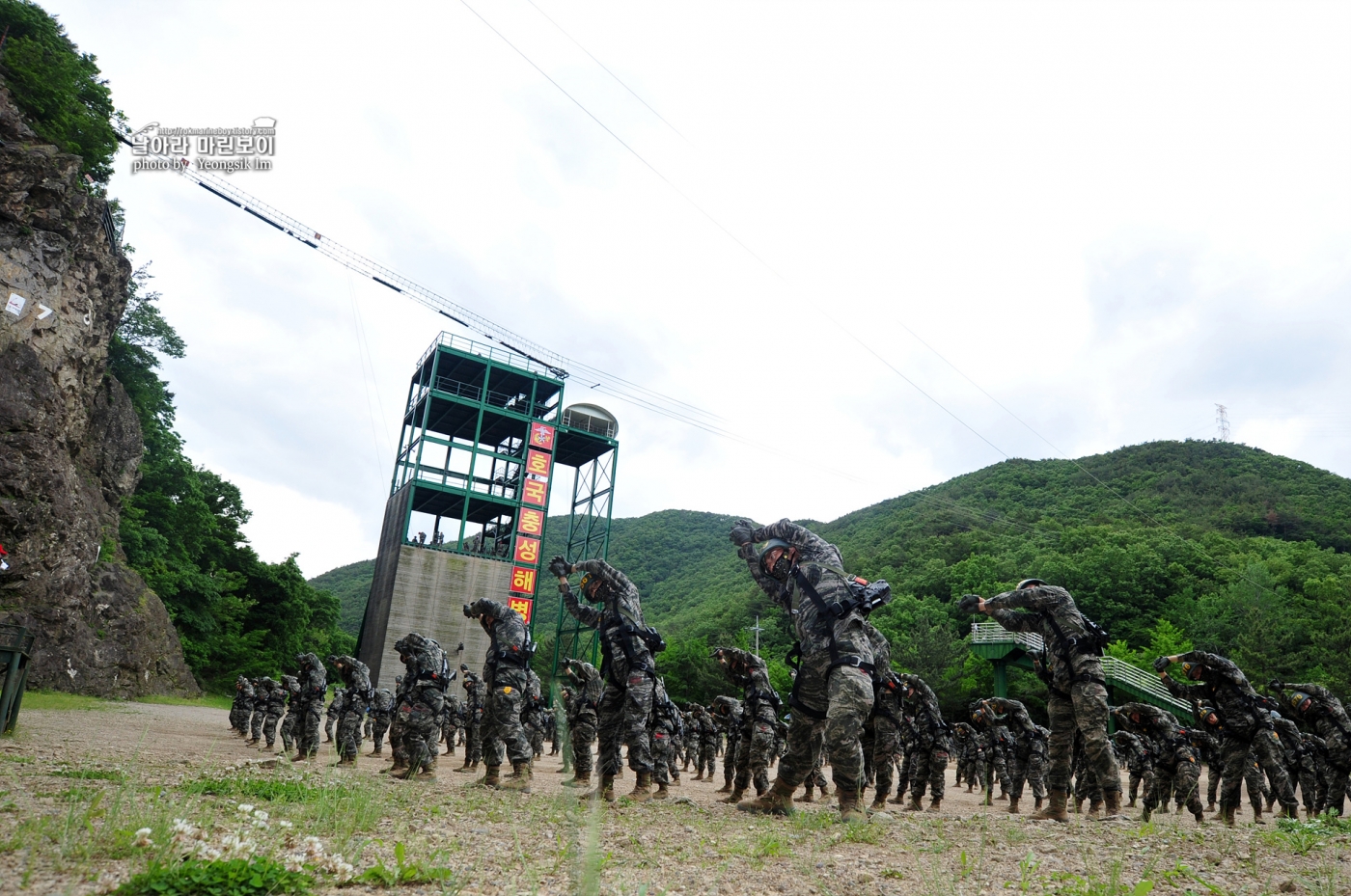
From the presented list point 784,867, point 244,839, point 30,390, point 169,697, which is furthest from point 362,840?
point 169,697

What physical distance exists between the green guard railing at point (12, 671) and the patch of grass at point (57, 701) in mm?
9846

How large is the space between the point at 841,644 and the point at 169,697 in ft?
117

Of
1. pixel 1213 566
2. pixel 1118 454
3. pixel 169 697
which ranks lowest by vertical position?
pixel 169 697

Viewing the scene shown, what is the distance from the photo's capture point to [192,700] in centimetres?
3391

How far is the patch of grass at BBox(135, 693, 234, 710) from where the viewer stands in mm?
29656

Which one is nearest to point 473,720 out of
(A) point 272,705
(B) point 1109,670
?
(A) point 272,705

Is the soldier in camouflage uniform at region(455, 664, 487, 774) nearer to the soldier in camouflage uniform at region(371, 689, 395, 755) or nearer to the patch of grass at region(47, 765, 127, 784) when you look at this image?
the soldier in camouflage uniform at region(371, 689, 395, 755)

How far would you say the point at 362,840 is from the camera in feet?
12.4

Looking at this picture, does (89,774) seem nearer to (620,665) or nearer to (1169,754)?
(620,665)

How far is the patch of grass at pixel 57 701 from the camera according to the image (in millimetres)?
18859

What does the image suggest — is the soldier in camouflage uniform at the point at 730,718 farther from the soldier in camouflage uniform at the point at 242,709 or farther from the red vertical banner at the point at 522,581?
the red vertical banner at the point at 522,581

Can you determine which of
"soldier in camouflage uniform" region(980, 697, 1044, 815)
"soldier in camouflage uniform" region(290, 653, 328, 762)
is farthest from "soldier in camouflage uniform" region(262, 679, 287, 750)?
"soldier in camouflage uniform" region(980, 697, 1044, 815)

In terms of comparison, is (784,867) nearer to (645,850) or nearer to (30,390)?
(645,850)

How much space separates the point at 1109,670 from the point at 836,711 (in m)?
30.9
